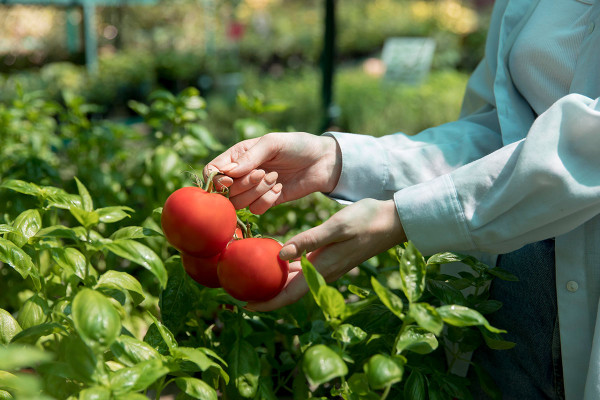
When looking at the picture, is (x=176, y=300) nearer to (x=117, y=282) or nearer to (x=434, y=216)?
(x=117, y=282)

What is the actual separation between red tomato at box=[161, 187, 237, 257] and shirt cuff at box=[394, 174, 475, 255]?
31 centimetres

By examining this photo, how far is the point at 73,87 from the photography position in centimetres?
656

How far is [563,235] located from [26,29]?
306 inches

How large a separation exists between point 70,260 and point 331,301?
44cm

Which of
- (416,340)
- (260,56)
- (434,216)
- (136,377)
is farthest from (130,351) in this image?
(260,56)

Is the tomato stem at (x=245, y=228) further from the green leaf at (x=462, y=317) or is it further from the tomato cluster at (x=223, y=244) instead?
the green leaf at (x=462, y=317)

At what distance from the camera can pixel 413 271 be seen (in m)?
0.93

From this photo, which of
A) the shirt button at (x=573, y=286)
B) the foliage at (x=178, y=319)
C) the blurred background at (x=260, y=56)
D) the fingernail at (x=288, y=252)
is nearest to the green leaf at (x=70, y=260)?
the foliage at (x=178, y=319)

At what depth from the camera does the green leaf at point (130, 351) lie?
90 cm

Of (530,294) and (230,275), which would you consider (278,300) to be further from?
(530,294)

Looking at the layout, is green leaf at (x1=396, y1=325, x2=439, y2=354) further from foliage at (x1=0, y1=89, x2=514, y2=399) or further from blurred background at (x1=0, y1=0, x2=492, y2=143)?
blurred background at (x1=0, y1=0, x2=492, y2=143)

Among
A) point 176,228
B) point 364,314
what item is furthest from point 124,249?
point 364,314

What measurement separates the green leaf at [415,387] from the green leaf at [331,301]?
0.21 meters

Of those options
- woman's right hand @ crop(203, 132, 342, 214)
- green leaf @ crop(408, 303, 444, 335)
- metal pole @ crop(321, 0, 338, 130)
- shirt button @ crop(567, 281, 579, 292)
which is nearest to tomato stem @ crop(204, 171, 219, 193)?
woman's right hand @ crop(203, 132, 342, 214)
